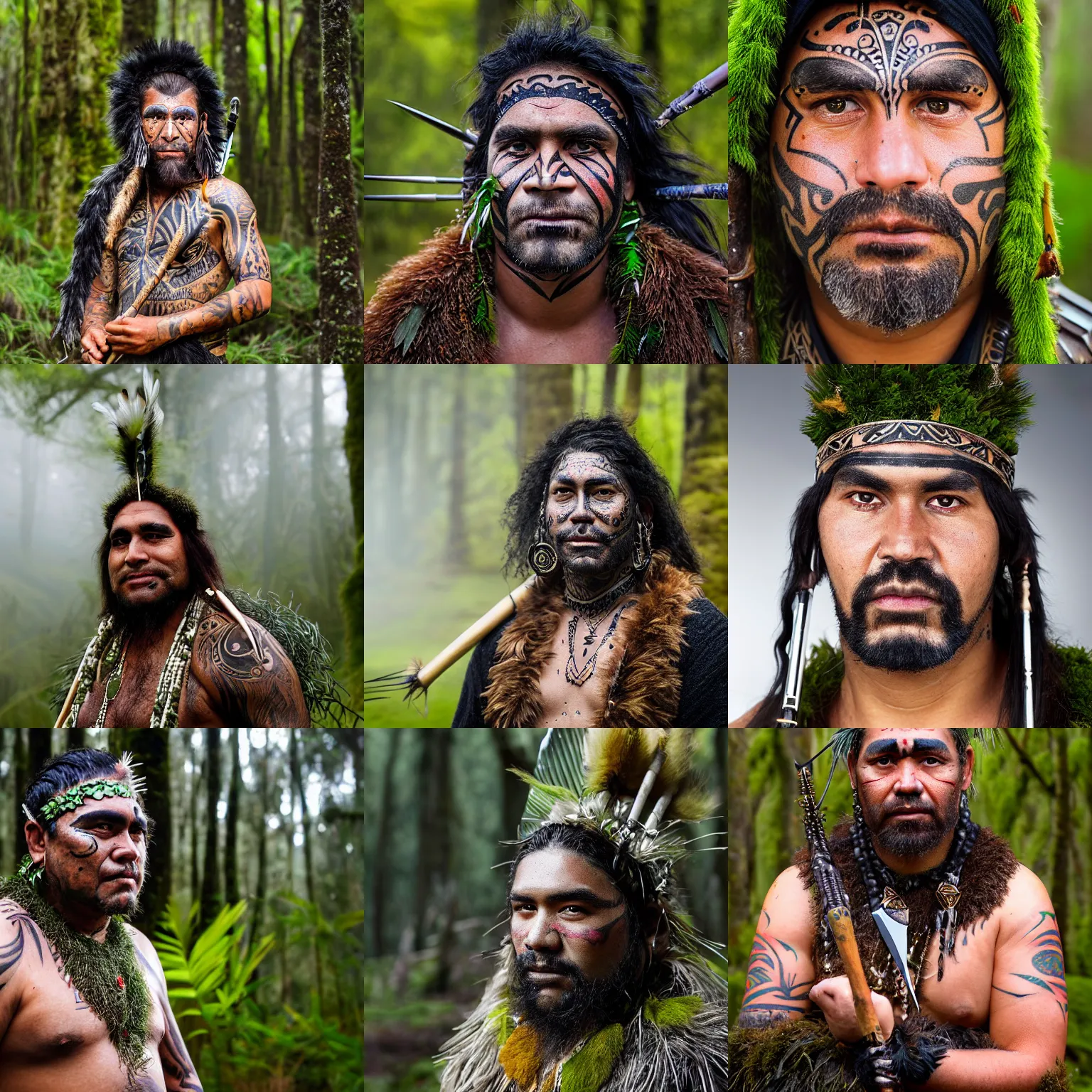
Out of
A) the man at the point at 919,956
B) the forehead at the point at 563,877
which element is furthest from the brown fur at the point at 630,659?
the man at the point at 919,956

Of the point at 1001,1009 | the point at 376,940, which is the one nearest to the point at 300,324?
the point at 376,940

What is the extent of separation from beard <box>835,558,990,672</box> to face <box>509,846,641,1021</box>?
129cm

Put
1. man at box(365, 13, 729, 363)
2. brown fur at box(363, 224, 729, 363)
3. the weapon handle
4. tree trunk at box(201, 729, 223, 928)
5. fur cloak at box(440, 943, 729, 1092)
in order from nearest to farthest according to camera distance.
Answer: the weapon handle, fur cloak at box(440, 943, 729, 1092), man at box(365, 13, 729, 363), brown fur at box(363, 224, 729, 363), tree trunk at box(201, 729, 223, 928)

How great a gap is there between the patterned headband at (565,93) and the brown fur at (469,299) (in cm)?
41

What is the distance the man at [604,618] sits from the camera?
552 centimetres

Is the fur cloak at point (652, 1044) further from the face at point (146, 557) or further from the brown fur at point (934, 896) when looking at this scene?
the face at point (146, 557)

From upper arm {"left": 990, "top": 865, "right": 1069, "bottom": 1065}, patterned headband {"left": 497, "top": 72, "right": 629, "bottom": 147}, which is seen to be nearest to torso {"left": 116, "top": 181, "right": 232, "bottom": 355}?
patterned headband {"left": 497, "top": 72, "right": 629, "bottom": 147}

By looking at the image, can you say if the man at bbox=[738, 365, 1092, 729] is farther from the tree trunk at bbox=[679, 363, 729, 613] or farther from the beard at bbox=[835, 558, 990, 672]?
the tree trunk at bbox=[679, 363, 729, 613]

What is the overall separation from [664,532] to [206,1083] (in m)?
2.79

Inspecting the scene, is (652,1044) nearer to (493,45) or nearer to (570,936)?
(570,936)

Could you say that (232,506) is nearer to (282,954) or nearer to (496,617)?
(496,617)

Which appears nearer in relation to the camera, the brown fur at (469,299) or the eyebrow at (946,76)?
the eyebrow at (946,76)

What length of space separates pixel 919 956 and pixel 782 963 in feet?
1.56

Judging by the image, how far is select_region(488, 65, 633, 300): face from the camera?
5434 mm
